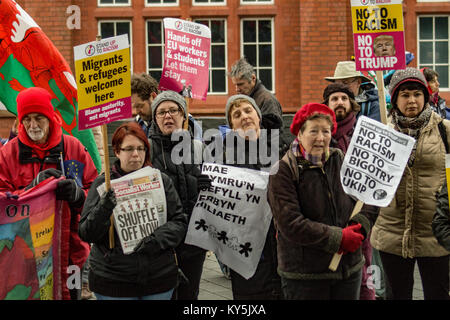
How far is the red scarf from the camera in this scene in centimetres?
527

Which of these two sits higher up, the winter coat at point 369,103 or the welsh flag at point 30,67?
the welsh flag at point 30,67

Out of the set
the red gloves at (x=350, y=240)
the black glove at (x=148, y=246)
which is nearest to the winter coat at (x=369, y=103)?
the red gloves at (x=350, y=240)

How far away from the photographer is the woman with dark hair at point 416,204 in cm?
486

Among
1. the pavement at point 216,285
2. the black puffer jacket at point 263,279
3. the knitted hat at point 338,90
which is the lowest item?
the pavement at point 216,285

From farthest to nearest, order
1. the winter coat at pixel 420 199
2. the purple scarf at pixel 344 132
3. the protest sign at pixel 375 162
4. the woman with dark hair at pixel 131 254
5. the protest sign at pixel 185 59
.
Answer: the protest sign at pixel 185 59 → the purple scarf at pixel 344 132 → the winter coat at pixel 420 199 → the protest sign at pixel 375 162 → the woman with dark hair at pixel 131 254

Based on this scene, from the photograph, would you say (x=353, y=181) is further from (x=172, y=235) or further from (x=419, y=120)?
(x=172, y=235)

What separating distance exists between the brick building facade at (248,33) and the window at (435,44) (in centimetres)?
2

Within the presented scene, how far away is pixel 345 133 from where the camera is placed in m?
5.93

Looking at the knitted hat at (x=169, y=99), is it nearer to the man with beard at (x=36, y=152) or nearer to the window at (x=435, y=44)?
the man with beard at (x=36, y=152)

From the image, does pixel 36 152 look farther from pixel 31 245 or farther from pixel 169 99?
pixel 169 99

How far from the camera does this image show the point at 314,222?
4.28 meters

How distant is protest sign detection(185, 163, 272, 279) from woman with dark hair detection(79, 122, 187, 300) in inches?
15.7

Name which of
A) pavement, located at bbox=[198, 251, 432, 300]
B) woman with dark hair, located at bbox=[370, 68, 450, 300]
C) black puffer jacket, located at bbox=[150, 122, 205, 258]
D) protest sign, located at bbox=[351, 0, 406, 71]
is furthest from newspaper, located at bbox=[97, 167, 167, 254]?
pavement, located at bbox=[198, 251, 432, 300]

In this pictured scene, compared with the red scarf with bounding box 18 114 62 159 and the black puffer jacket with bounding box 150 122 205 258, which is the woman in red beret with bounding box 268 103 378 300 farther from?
the red scarf with bounding box 18 114 62 159
